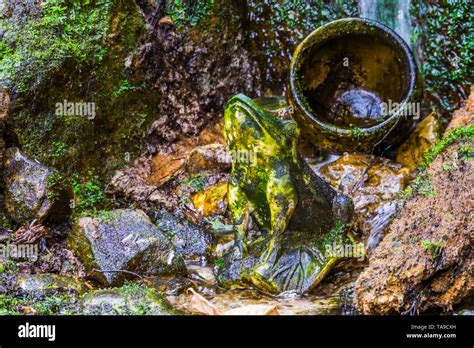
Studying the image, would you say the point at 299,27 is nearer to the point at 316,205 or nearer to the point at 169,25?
the point at 169,25

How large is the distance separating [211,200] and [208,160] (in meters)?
0.57

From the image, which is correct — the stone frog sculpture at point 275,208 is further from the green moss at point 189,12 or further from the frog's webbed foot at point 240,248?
the green moss at point 189,12

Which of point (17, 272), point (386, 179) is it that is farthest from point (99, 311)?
point (386, 179)

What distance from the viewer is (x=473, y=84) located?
308 inches

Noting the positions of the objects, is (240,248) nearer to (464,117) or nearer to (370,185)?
(370,185)

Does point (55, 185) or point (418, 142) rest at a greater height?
point (418, 142)

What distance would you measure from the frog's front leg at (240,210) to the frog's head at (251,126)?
430 mm

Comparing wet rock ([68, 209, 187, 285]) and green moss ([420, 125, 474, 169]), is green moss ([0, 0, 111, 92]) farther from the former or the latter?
green moss ([420, 125, 474, 169])

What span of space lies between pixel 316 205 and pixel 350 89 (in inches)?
117

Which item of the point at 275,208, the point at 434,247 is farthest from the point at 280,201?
the point at 434,247

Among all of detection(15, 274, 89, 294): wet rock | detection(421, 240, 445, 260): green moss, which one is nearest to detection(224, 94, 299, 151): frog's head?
detection(421, 240, 445, 260): green moss

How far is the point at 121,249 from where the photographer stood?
570cm

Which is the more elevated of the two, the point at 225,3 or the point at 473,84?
the point at 225,3

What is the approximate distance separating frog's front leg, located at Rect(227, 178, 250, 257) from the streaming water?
3849 millimetres
